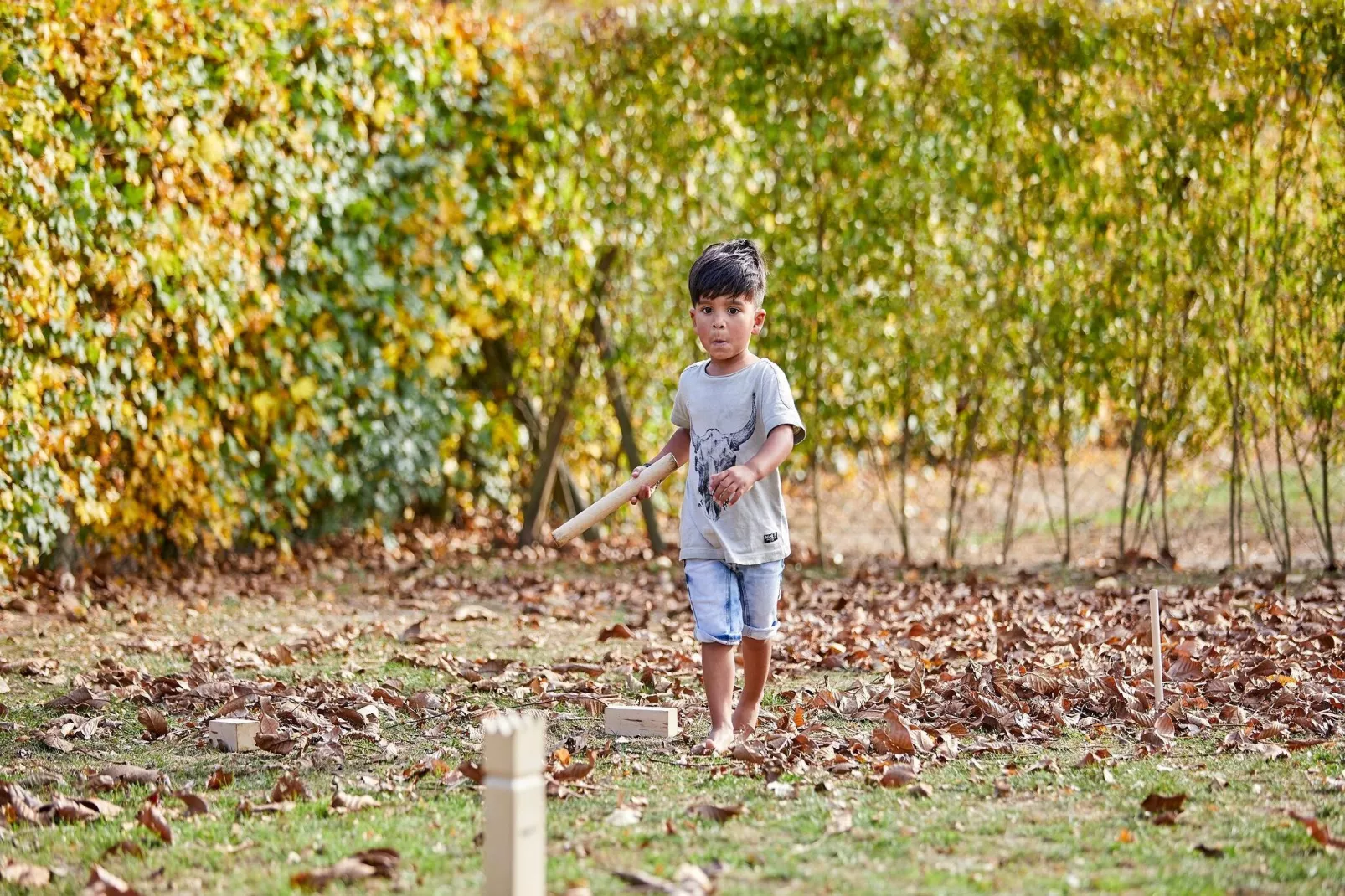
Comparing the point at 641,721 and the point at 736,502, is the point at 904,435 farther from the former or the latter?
the point at 641,721

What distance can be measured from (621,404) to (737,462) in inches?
204

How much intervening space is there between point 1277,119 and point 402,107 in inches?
194

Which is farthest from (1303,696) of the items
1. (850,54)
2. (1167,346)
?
(850,54)

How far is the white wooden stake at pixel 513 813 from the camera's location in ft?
8.19

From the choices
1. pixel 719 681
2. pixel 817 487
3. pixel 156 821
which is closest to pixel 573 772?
pixel 719 681

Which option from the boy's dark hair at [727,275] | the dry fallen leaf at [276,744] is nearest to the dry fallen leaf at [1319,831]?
the boy's dark hair at [727,275]

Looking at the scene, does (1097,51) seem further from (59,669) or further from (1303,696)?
(59,669)

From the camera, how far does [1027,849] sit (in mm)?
2990

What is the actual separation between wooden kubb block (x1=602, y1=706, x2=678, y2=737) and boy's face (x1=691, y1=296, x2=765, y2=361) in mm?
1093

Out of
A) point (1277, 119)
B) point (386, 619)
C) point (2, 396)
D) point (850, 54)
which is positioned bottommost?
point (386, 619)

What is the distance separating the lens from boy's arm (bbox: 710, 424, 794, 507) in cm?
391

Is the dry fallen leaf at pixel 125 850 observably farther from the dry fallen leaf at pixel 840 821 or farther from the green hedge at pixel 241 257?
the green hedge at pixel 241 257

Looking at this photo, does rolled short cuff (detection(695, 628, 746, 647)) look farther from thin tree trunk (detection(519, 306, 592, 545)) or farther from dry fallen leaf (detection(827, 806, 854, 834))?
thin tree trunk (detection(519, 306, 592, 545))

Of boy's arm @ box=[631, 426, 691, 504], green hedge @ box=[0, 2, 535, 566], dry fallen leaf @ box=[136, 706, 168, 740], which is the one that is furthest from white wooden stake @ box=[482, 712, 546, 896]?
green hedge @ box=[0, 2, 535, 566]
